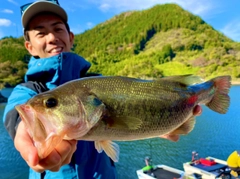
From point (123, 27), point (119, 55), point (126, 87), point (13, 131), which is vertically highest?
point (123, 27)

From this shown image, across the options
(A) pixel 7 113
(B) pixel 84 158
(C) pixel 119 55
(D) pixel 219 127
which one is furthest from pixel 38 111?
(C) pixel 119 55

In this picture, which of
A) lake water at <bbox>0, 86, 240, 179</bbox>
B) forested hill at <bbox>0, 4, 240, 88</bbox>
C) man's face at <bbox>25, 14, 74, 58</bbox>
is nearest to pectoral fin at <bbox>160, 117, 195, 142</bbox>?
man's face at <bbox>25, 14, 74, 58</bbox>

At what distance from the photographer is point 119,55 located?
3799 inches

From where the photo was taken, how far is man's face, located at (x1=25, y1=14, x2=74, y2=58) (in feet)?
7.20

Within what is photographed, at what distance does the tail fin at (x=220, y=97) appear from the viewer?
2.17 m

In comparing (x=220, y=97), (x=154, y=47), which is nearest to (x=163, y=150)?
(x=220, y=97)

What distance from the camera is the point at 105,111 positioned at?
55.9 inches

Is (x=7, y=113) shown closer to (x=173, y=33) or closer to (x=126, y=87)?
(x=126, y=87)

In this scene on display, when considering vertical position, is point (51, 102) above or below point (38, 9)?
below

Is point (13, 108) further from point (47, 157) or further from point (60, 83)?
point (47, 157)

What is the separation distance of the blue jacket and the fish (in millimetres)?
602

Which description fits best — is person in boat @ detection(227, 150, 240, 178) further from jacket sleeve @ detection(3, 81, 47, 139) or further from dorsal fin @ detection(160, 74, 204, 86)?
jacket sleeve @ detection(3, 81, 47, 139)

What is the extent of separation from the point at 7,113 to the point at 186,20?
12502 centimetres

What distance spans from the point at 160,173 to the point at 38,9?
13684 mm
